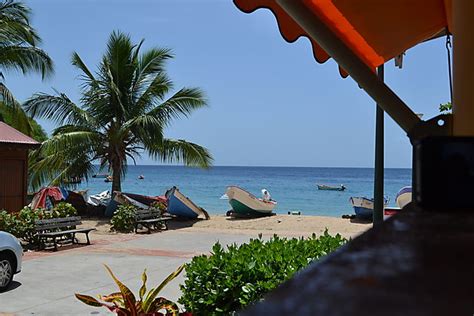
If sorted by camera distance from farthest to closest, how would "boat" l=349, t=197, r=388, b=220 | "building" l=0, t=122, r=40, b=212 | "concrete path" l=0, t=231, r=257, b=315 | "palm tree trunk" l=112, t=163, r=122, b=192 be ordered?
"boat" l=349, t=197, r=388, b=220, "palm tree trunk" l=112, t=163, r=122, b=192, "building" l=0, t=122, r=40, b=212, "concrete path" l=0, t=231, r=257, b=315

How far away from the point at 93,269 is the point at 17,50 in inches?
444

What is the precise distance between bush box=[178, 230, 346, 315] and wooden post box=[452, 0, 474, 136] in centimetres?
217

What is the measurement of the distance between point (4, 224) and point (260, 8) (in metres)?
12.3

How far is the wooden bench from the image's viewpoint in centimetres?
1717

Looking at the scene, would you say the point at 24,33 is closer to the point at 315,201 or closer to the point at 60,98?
the point at 60,98

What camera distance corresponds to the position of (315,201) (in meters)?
59.7

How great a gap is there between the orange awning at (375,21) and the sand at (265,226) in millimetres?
14393

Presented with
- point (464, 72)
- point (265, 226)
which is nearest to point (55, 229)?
point (265, 226)

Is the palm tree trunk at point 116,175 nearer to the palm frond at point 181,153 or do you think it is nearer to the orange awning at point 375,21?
the palm frond at point 181,153

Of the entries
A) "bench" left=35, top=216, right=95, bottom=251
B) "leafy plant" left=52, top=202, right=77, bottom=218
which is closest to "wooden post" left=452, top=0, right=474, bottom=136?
"bench" left=35, top=216, right=95, bottom=251

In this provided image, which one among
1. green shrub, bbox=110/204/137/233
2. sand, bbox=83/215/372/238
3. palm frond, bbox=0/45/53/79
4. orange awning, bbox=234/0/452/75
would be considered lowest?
sand, bbox=83/215/372/238

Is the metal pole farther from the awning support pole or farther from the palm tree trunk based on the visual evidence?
the palm tree trunk

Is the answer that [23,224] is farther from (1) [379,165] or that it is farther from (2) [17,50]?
(1) [379,165]

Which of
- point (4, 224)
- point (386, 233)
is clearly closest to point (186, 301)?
point (386, 233)
